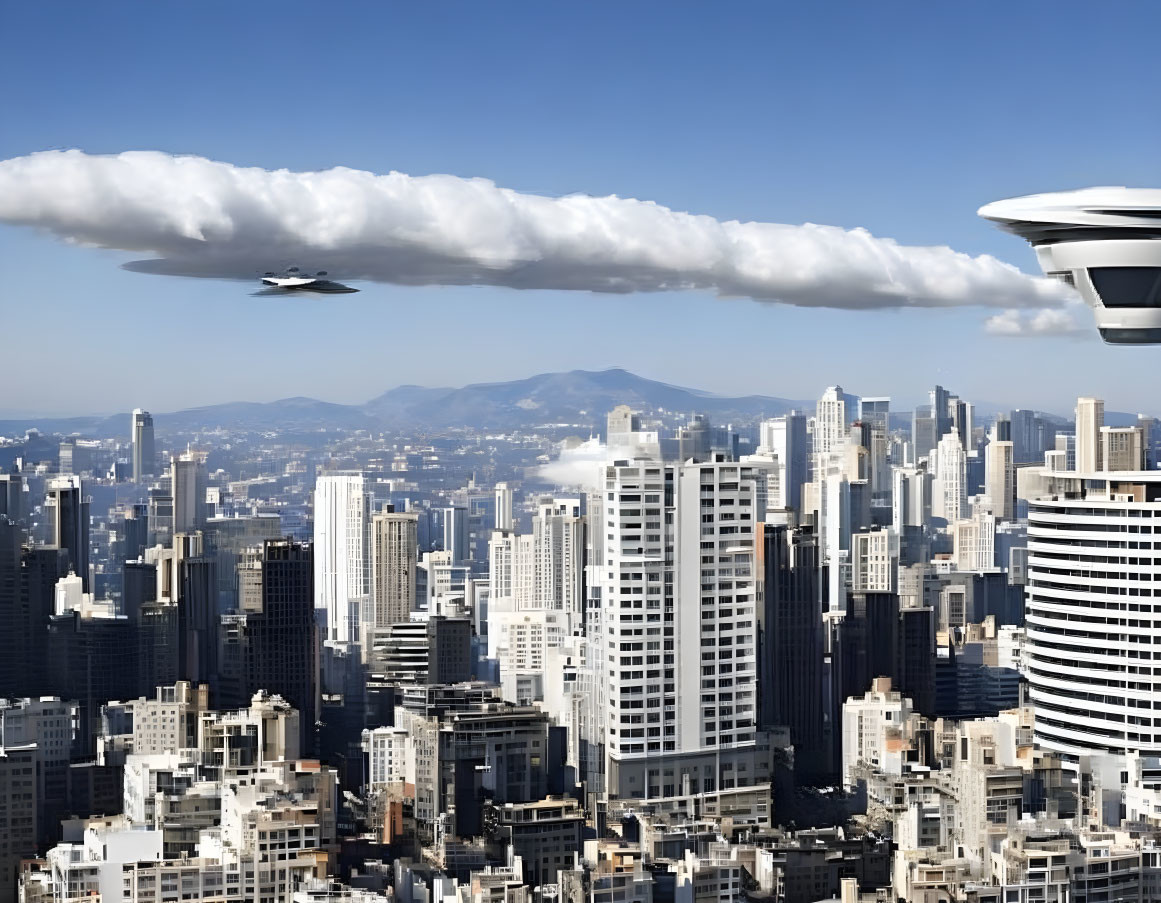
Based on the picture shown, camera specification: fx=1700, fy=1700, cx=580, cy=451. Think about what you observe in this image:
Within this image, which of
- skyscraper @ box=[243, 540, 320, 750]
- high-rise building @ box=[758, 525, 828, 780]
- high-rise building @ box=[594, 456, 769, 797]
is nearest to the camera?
high-rise building @ box=[594, 456, 769, 797]

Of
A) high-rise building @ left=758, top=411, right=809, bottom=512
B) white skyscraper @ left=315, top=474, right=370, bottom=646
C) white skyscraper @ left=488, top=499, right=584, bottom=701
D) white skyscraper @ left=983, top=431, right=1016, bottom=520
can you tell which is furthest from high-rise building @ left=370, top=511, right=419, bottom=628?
white skyscraper @ left=983, top=431, right=1016, bottom=520

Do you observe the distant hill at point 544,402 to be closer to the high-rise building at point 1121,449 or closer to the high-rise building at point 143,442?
the high-rise building at point 143,442

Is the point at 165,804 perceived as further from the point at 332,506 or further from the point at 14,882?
the point at 332,506

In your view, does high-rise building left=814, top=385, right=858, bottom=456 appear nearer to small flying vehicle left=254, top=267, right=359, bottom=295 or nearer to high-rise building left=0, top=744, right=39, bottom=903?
small flying vehicle left=254, top=267, right=359, bottom=295

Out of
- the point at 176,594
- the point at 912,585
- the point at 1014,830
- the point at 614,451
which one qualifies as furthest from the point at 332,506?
the point at 1014,830

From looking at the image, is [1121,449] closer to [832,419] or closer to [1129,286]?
[832,419]
